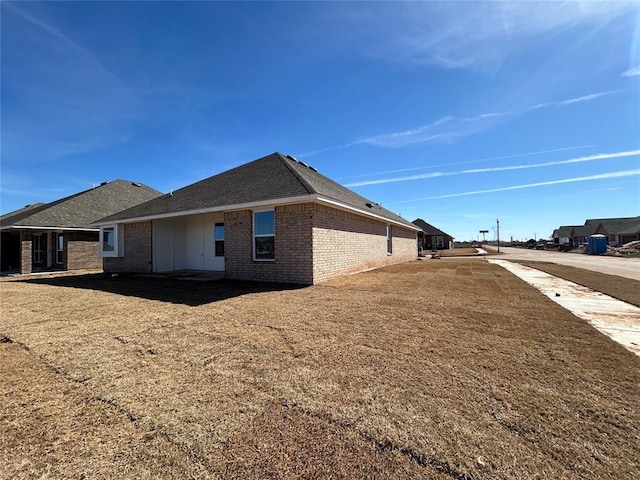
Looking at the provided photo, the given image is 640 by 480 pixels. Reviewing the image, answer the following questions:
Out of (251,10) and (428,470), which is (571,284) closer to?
(428,470)

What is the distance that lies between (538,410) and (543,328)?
118 inches

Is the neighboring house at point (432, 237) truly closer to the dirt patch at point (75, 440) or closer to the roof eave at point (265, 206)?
the roof eave at point (265, 206)

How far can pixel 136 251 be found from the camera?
1468 centimetres

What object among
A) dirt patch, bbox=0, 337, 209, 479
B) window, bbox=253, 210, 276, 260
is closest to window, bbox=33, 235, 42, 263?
window, bbox=253, 210, 276, 260

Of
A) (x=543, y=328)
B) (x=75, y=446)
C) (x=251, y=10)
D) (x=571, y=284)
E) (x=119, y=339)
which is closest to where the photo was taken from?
(x=75, y=446)

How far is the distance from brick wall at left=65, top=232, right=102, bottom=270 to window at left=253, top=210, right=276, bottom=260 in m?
14.6

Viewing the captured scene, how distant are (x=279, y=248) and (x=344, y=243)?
3.02 meters

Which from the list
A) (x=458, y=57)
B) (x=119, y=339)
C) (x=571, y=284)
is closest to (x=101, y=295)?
(x=119, y=339)

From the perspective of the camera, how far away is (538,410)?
8.30 feet

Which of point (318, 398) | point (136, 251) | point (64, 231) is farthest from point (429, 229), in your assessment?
point (318, 398)

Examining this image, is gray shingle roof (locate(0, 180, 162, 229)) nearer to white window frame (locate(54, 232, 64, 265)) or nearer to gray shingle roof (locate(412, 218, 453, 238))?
white window frame (locate(54, 232, 64, 265))

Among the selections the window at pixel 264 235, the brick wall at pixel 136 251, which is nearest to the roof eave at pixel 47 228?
the brick wall at pixel 136 251

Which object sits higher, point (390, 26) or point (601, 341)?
point (390, 26)

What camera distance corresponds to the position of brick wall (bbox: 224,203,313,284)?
9.27 meters
